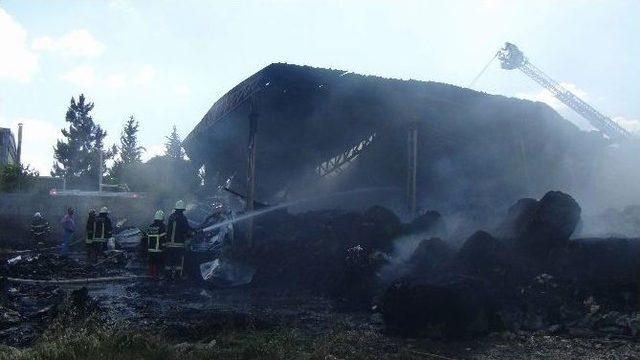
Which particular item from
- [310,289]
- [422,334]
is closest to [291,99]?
[310,289]

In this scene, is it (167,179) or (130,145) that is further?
(130,145)

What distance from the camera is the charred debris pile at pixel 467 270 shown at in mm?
6031

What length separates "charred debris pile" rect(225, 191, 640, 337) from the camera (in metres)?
6.03

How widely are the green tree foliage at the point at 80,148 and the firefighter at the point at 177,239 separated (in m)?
35.3

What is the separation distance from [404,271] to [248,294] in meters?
3.05

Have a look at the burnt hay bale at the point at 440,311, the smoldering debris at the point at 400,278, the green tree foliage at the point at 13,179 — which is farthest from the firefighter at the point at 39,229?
the burnt hay bale at the point at 440,311

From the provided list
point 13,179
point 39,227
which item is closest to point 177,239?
point 39,227

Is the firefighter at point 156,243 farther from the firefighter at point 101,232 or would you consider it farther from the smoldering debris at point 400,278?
the firefighter at point 101,232

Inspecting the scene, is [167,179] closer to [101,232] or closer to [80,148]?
[101,232]

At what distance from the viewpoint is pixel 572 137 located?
17312 mm

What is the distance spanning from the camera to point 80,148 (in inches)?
1750

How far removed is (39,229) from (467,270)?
16.0m

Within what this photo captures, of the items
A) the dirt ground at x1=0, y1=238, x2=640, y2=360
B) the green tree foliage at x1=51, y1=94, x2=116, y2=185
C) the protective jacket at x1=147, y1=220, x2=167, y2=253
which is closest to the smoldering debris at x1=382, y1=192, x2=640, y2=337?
the dirt ground at x1=0, y1=238, x2=640, y2=360

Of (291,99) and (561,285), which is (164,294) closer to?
(291,99)
